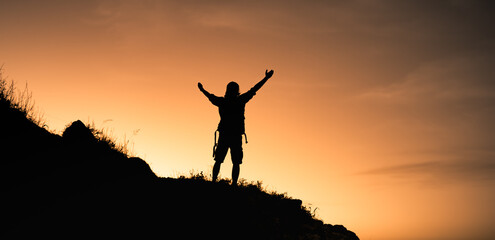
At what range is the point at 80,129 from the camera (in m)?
12.8

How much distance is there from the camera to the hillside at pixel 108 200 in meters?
8.68

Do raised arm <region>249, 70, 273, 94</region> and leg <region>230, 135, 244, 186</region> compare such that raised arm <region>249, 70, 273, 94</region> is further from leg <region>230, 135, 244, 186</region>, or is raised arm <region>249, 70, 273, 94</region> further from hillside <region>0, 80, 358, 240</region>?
hillside <region>0, 80, 358, 240</region>

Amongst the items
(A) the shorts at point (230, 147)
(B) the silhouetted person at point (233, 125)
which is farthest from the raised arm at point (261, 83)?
(A) the shorts at point (230, 147)

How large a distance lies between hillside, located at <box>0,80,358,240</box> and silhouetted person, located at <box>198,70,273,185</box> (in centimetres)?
89

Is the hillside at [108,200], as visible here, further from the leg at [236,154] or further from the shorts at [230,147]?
the shorts at [230,147]

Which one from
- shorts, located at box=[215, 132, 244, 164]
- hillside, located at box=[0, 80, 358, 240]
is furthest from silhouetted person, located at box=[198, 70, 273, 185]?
hillside, located at box=[0, 80, 358, 240]

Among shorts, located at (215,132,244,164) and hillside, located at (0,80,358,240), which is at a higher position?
shorts, located at (215,132,244,164)

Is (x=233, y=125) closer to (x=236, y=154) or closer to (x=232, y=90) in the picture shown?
(x=236, y=154)

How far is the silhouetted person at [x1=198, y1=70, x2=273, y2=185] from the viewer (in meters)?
10.5

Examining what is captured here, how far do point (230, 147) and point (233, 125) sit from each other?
1.95 ft

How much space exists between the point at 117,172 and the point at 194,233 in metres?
3.93

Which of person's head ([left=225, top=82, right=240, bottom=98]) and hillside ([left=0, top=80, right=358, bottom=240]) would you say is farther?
person's head ([left=225, top=82, right=240, bottom=98])

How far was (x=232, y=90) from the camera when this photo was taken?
10.6 m

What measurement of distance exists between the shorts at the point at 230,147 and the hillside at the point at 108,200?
90 cm
